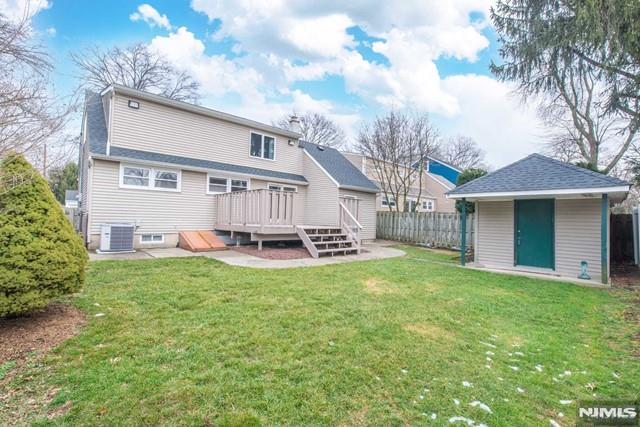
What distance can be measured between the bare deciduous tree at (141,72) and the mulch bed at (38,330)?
66.4 feet

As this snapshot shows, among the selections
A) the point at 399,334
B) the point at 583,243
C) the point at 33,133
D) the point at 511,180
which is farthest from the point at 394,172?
the point at 33,133

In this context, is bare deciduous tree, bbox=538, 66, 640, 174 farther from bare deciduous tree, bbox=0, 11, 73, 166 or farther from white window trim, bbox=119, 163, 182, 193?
white window trim, bbox=119, 163, 182, 193

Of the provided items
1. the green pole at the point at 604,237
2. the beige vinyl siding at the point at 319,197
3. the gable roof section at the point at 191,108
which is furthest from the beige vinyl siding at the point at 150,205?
the green pole at the point at 604,237

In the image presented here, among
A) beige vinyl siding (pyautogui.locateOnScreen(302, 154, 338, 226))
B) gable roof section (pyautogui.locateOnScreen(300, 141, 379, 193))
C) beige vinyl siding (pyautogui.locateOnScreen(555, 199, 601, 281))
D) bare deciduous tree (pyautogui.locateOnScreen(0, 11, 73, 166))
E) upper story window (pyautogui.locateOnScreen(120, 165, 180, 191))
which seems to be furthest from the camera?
gable roof section (pyautogui.locateOnScreen(300, 141, 379, 193))

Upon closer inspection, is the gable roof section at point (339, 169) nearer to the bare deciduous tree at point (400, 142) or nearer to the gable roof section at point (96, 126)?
the bare deciduous tree at point (400, 142)

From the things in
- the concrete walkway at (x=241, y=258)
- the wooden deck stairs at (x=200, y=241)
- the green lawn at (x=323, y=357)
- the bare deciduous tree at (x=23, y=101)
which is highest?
the bare deciduous tree at (x=23, y=101)

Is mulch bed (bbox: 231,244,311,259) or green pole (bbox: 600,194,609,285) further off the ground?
green pole (bbox: 600,194,609,285)

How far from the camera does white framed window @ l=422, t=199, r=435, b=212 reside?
24.8 m

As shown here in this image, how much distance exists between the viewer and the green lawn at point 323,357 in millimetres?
2209

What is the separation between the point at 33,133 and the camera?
115 inches

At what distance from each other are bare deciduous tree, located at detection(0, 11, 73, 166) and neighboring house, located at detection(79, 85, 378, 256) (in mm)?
6329

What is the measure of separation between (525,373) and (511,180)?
7.26 metres

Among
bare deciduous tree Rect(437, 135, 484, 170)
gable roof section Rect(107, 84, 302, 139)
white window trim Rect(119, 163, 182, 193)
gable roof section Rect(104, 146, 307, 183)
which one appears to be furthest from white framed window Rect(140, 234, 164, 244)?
bare deciduous tree Rect(437, 135, 484, 170)

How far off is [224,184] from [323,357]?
33.0 feet
